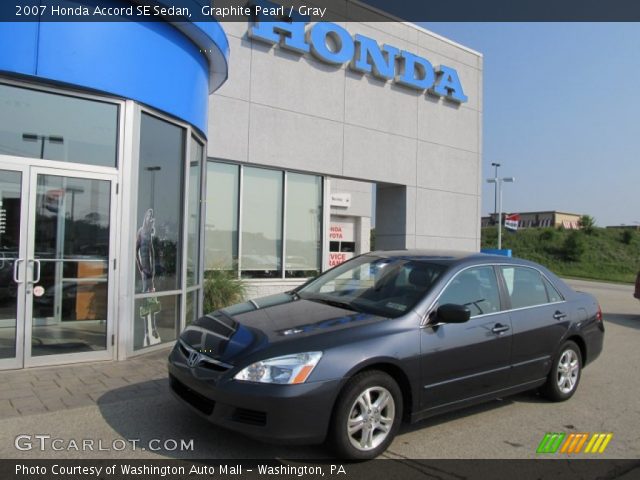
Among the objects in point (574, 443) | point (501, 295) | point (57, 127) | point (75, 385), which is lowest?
point (574, 443)

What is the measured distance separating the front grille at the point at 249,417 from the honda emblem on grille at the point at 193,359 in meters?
0.56

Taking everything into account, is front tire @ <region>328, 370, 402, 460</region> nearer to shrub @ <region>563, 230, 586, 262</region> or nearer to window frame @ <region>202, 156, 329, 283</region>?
window frame @ <region>202, 156, 329, 283</region>

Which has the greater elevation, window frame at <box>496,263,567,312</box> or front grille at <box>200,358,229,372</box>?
window frame at <box>496,263,567,312</box>

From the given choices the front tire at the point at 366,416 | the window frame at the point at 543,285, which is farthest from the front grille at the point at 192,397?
the window frame at the point at 543,285

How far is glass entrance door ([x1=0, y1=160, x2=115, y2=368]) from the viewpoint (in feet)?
19.1

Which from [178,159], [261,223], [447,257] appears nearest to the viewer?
[447,257]

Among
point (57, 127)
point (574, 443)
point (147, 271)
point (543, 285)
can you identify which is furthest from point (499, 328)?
point (57, 127)

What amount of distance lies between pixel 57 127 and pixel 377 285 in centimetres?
413

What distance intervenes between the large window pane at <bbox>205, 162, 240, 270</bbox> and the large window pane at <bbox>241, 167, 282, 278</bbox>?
0.69ft

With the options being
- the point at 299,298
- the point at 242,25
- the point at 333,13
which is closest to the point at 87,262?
the point at 299,298

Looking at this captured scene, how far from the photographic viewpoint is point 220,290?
9828mm

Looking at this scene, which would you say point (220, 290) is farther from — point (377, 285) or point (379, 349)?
point (379, 349)

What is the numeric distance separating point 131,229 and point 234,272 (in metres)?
4.30

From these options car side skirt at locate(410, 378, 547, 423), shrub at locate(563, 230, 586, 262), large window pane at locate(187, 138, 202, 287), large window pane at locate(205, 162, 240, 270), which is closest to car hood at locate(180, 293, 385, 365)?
car side skirt at locate(410, 378, 547, 423)
